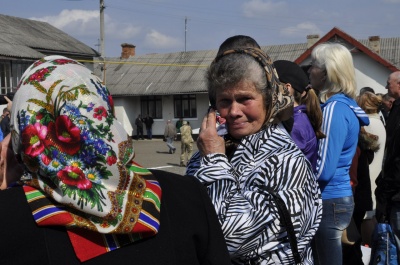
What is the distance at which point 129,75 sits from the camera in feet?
132

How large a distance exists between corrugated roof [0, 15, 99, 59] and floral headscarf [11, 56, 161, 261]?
25483 millimetres

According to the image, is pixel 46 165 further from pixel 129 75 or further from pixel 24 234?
pixel 129 75

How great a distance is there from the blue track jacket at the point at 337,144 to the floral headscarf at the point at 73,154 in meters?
2.26

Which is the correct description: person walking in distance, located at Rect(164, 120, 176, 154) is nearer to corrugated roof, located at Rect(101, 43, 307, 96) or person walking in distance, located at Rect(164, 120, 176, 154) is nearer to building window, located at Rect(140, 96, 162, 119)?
corrugated roof, located at Rect(101, 43, 307, 96)

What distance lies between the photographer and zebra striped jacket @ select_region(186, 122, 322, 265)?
79.2 inches

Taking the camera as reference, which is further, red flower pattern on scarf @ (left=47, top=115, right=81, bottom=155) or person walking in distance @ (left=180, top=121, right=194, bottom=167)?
person walking in distance @ (left=180, top=121, right=194, bottom=167)

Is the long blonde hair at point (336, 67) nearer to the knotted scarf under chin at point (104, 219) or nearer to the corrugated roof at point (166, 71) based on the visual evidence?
the knotted scarf under chin at point (104, 219)

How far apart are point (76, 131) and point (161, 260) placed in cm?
46

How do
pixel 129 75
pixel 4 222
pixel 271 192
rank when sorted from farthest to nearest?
pixel 129 75 < pixel 271 192 < pixel 4 222

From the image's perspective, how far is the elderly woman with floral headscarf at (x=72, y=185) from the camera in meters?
1.42

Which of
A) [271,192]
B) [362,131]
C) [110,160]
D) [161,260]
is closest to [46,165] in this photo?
[110,160]

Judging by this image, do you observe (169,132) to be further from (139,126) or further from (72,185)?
(72,185)

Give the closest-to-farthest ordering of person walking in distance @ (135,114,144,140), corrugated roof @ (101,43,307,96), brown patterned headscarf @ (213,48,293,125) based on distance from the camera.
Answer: brown patterned headscarf @ (213,48,293,125) → person walking in distance @ (135,114,144,140) → corrugated roof @ (101,43,307,96)

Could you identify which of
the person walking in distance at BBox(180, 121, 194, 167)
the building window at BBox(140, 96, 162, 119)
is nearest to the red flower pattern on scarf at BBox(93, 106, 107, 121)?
the person walking in distance at BBox(180, 121, 194, 167)
